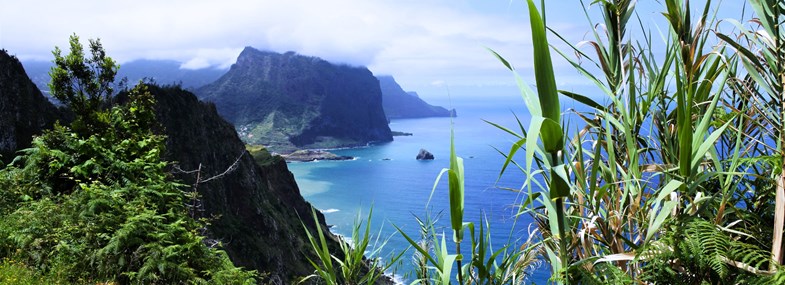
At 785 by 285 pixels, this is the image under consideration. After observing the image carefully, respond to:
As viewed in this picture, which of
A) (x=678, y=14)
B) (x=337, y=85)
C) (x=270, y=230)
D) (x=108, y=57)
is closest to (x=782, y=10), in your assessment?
(x=678, y=14)

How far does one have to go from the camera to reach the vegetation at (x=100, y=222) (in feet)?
13.9

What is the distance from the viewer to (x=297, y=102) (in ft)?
489

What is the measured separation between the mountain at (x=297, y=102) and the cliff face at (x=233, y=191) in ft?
Result: 251

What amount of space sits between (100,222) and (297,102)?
481 ft

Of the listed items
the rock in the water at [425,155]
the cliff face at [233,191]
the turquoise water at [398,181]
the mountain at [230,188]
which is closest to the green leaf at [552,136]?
the mountain at [230,188]

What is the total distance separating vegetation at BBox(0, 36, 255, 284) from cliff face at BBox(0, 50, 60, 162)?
12572 mm

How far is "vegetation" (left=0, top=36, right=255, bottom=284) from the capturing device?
4.22m

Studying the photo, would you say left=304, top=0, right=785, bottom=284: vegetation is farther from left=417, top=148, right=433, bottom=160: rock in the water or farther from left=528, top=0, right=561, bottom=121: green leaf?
left=417, top=148, right=433, bottom=160: rock in the water

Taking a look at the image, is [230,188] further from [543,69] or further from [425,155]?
[425,155]

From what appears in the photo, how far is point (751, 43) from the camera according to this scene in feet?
6.52

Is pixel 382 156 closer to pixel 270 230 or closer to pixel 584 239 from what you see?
pixel 270 230

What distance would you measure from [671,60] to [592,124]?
36 cm

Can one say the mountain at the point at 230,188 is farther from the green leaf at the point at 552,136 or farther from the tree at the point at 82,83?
the green leaf at the point at 552,136

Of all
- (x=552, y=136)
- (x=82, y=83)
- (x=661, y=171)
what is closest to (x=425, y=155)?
(x=82, y=83)
